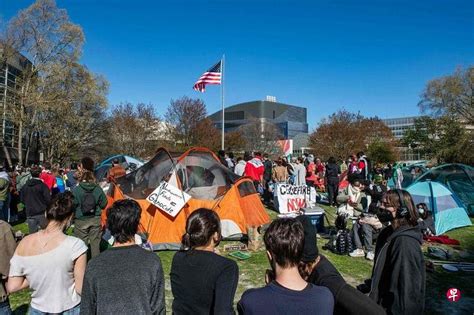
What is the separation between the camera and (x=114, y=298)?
2486mm

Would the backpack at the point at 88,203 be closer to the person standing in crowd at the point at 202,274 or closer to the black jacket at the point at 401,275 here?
the person standing in crowd at the point at 202,274

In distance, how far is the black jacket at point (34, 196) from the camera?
7605 millimetres

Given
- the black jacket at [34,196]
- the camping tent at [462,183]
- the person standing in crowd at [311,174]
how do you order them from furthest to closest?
1. the person standing in crowd at [311,174]
2. the camping tent at [462,183]
3. the black jacket at [34,196]

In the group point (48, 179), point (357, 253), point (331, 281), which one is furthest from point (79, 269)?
point (48, 179)

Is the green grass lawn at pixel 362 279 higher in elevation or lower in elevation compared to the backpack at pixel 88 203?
lower

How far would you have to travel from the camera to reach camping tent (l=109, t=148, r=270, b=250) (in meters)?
8.38

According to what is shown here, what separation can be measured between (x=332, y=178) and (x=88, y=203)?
1001 cm

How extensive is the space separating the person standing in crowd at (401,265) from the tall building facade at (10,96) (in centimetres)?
3267

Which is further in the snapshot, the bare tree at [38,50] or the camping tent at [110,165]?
the bare tree at [38,50]

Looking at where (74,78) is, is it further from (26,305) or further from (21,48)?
(26,305)

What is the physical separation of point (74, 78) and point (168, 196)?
29625mm

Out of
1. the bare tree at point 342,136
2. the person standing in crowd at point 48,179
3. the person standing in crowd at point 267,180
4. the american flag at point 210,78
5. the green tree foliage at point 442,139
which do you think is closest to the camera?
the person standing in crowd at point 48,179

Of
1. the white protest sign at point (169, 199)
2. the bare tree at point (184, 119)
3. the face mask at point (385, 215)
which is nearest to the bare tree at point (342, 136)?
the bare tree at point (184, 119)

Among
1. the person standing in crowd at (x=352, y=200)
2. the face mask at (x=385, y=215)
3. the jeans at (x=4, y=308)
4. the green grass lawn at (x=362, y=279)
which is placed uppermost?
the face mask at (x=385, y=215)
